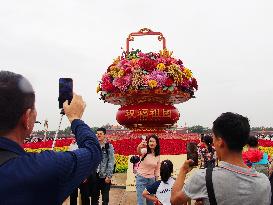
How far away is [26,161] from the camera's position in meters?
1.48

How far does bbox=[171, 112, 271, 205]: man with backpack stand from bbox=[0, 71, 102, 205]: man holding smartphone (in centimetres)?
72

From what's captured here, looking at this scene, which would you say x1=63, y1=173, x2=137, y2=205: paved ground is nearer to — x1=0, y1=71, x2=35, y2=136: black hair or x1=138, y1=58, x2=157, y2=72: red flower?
x1=138, y1=58, x2=157, y2=72: red flower

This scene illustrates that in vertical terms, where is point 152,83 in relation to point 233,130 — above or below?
above

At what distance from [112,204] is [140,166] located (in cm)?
192

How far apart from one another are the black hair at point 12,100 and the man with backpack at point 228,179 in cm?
110

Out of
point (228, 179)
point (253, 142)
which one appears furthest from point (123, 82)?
point (228, 179)

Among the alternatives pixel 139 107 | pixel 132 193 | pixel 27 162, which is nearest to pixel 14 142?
pixel 27 162

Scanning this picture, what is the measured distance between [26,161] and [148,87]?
911cm

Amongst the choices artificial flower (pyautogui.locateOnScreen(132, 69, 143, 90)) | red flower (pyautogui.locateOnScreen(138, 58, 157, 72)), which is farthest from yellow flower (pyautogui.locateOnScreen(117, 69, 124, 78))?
red flower (pyautogui.locateOnScreen(138, 58, 157, 72))

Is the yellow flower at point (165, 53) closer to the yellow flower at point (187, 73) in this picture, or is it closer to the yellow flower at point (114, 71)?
the yellow flower at point (187, 73)

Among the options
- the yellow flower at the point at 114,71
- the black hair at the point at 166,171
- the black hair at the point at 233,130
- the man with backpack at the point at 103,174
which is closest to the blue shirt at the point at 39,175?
the black hair at the point at 233,130

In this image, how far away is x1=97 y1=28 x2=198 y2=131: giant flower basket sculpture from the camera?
1055 centimetres

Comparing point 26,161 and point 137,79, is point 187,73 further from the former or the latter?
point 26,161

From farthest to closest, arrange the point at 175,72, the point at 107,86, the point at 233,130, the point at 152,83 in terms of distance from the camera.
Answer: the point at 107,86 < the point at 175,72 < the point at 152,83 < the point at 233,130
